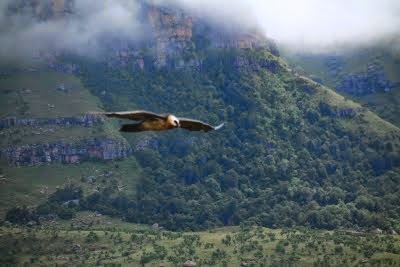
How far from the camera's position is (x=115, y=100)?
618 feet

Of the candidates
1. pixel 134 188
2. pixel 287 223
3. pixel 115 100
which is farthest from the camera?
pixel 115 100

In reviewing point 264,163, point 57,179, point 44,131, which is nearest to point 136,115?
point 57,179

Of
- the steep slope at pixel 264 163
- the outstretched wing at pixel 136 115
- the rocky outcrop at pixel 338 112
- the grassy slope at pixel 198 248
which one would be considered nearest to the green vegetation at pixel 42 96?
the steep slope at pixel 264 163

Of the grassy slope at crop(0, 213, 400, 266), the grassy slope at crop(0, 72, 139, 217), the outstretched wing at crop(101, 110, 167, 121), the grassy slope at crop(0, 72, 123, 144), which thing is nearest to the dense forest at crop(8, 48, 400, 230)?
the grassy slope at crop(0, 72, 139, 217)

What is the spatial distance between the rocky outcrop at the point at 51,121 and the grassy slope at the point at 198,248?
124ft

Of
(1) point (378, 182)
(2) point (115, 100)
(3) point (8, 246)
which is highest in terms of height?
(2) point (115, 100)

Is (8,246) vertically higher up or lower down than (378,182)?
lower down

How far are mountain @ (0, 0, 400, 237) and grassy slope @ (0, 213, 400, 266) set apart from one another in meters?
17.2

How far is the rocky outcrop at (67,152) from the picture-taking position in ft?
543

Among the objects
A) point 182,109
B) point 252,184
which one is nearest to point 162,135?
point 182,109

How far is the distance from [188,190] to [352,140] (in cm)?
3918

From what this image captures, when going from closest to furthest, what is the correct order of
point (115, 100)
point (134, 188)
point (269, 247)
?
1. point (269, 247)
2. point (134, 188)
3. point (115, 100)

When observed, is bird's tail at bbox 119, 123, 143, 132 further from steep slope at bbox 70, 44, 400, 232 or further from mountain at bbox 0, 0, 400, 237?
steep slope at bbox 70, 44, 400, 232

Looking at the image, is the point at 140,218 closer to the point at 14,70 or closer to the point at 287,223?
the point at 287,223
